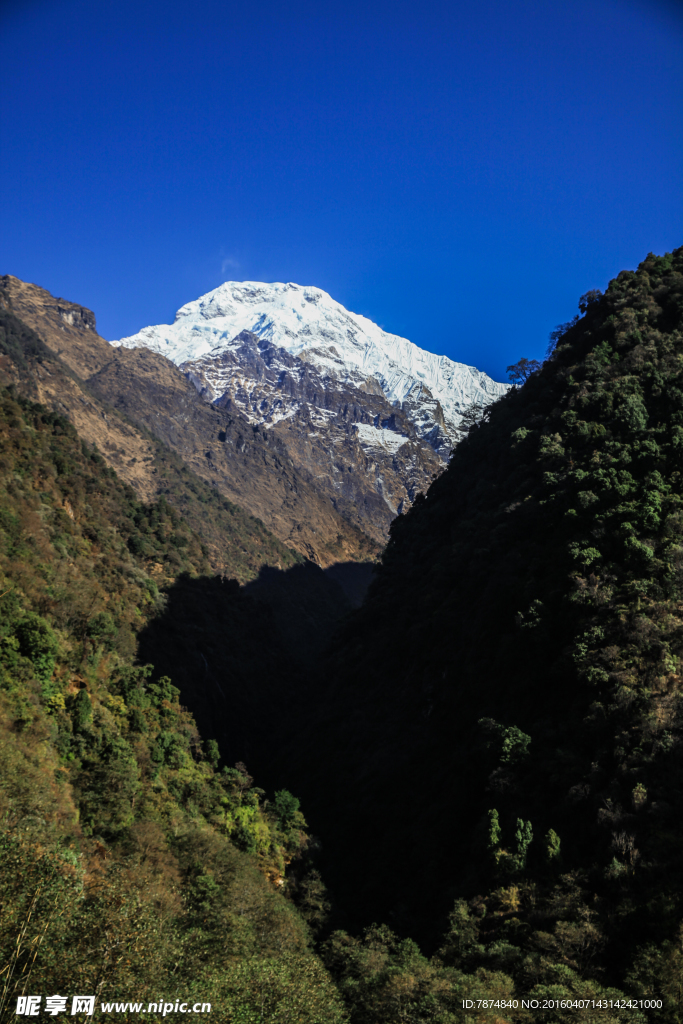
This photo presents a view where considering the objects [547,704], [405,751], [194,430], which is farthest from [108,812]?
[194,430]

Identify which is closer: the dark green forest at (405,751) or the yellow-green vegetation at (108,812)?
the yellow-green vegetation at (108,812)

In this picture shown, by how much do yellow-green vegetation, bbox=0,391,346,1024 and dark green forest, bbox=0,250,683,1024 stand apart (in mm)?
154

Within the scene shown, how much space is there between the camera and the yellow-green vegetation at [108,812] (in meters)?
18.1

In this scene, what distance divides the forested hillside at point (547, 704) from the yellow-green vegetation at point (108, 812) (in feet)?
23.7

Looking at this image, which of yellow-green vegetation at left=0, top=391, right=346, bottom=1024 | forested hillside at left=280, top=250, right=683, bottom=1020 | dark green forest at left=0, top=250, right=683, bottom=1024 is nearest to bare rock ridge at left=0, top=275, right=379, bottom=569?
yellow-green vegetation at left=0, top=391, right=346, bottom=1024

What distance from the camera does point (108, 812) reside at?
30.4 metres

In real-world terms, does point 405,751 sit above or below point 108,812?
above

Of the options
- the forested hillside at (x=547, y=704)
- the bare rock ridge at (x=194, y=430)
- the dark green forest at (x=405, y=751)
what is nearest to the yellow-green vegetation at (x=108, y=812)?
the dark green forest at (x=405, y=751)

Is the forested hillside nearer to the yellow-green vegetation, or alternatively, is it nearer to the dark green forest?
the dark green forest

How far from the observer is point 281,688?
222 feet

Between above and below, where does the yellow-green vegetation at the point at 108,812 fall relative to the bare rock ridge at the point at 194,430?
below

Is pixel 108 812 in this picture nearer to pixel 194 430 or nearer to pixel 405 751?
pixel 405 751

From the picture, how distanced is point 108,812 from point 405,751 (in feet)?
68.0

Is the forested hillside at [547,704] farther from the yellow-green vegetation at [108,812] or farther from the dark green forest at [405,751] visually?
the yellow-green vegetation at [108,812]
